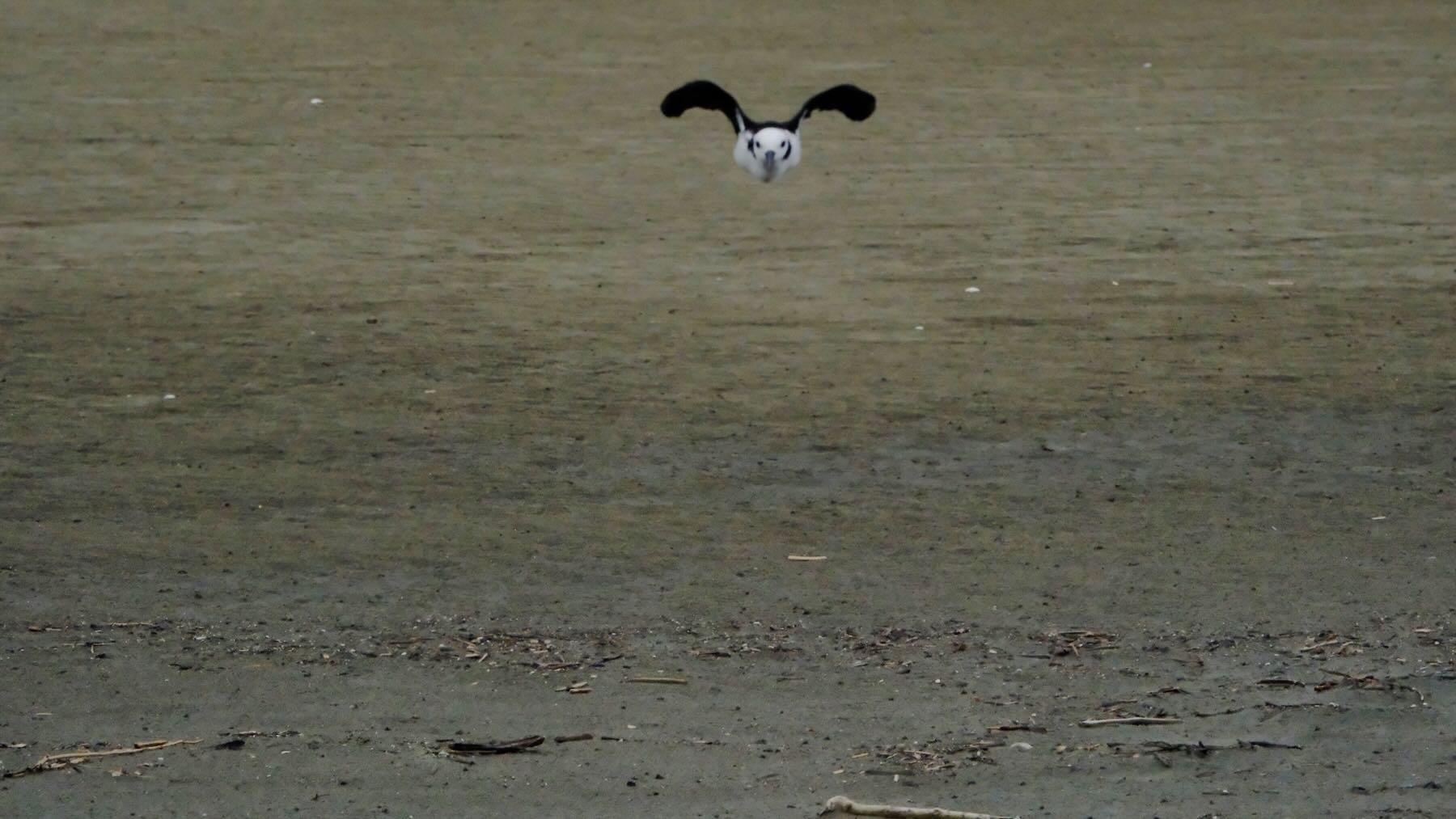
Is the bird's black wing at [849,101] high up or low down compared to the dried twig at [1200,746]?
up

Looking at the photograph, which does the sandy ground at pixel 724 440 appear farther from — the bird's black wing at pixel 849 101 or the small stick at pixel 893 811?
the bird's black wing at pixel 849 101

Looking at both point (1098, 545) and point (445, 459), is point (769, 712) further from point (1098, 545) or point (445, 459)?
point (445, 459)

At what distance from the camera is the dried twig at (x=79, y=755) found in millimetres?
6566

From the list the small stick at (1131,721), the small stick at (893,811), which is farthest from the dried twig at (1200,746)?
the small stick at (893,811)

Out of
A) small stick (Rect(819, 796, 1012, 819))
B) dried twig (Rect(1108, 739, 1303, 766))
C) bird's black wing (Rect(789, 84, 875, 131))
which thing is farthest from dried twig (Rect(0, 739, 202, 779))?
dried twig (Rect(1108, 739, 1303, 766))

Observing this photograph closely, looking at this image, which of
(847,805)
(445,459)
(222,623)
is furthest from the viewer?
(445,459)

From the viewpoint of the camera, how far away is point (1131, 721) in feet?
22.7

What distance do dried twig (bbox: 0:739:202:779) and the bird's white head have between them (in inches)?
111

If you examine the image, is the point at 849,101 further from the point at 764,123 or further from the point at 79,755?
the point at 79,755

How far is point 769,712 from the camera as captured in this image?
7.04 meters

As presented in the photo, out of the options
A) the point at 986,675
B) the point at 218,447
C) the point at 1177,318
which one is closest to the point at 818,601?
the point at 986,675

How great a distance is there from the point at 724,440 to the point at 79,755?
404 cm

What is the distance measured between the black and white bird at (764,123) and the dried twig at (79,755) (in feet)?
9.20

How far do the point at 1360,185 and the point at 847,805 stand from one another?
33.6 feet
